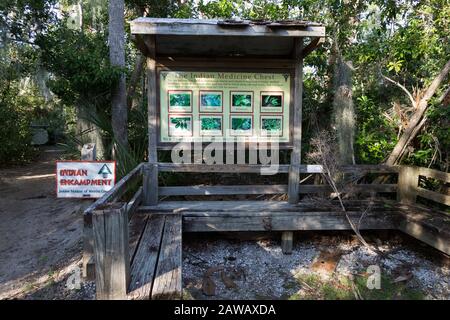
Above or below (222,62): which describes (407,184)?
below

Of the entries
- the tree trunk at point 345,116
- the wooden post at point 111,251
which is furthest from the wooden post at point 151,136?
the tree trunk at point 345,116

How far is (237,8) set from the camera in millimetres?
6934

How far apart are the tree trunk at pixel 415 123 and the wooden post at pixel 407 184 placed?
9.5 inches

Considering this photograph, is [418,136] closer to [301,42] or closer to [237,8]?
[301,42]

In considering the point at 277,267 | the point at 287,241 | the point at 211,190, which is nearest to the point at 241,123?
the point at 211,190

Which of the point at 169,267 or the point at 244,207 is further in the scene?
the point at 244,207

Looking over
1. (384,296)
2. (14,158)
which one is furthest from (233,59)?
(14,158)

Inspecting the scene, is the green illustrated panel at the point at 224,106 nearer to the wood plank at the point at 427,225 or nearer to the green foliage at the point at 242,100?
the green foliage at the point at 242,100

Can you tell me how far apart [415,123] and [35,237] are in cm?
618

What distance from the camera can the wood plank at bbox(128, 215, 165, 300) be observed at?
2.68 meters

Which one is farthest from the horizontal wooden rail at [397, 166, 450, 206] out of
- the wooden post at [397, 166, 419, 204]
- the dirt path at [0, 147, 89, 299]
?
the dirt path at [0, 147, 89, 299]

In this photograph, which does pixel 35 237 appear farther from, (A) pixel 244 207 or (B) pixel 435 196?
(B) pixel 435 196

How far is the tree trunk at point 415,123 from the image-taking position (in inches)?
199

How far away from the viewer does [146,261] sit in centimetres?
321
